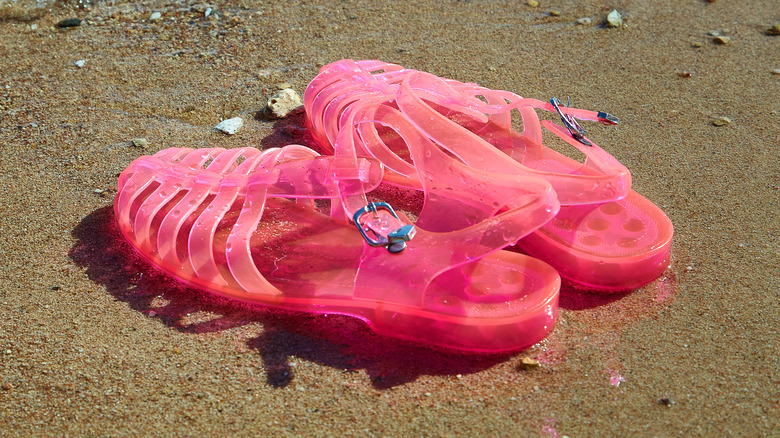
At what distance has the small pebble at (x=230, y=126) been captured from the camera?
251 cm

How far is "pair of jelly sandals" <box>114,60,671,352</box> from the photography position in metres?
1.63

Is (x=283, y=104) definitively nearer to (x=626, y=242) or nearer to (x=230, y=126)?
(x=230, y=126)

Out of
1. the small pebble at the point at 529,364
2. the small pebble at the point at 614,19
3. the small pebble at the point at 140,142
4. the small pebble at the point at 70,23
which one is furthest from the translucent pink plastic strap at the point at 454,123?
the small pebble at the point at 70,23

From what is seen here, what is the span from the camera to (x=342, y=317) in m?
1.74

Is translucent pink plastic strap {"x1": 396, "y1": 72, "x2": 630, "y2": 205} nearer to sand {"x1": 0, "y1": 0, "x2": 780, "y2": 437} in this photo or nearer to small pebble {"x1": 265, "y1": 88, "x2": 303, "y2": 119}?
sand {"x1": 0, "y1": 0, "x2": 780, "y2": 437}

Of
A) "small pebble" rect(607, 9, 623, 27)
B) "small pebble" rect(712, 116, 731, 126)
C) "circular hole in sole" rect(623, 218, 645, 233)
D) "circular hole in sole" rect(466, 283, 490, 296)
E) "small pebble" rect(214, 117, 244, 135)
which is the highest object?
"small pebble" rect(607, 9, 623, 27)

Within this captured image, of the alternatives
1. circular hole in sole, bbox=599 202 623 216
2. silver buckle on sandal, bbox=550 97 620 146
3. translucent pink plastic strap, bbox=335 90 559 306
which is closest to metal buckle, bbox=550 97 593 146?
silver buckle on sandal, bbox=550 97 620 146

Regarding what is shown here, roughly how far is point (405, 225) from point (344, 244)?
0.30 meters

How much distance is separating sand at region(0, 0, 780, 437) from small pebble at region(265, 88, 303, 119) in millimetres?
53

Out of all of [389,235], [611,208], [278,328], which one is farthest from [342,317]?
[611,208]

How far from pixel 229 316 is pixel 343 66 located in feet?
3.47

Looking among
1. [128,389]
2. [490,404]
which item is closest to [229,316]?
[128,389]

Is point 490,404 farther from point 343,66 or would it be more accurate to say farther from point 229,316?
point 343,66

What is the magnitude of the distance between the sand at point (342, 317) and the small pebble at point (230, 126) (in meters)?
0.03
